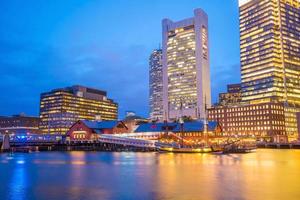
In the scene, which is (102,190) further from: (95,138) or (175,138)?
(95,138)

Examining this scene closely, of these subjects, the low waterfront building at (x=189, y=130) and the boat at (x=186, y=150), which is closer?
the boat at (x=186, y=150)

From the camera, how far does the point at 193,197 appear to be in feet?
120

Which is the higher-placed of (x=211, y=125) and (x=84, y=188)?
(x=211, y=125)

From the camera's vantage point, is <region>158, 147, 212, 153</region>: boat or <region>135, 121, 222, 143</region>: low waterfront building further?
<region>135, 121, 222, 143</region>: low waterfront building

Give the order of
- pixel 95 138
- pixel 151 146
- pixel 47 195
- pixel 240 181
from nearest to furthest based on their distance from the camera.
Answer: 1. pixel 47 195
2. pixel 240 181
3. pixel 151 146
4. pixel 95 138

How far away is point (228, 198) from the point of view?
35.7 m

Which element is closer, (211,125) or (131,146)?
(131,146)

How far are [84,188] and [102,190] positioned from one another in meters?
2.85

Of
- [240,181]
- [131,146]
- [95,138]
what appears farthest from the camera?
[95,138]

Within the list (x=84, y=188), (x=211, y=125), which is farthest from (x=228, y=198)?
(x=211, y=125)

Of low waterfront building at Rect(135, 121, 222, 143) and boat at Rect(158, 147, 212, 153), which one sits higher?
low waterfront building at Rect(135, 121, 222, 143)

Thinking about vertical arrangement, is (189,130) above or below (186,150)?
above

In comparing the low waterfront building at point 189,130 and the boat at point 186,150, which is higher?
the low waterfront building at point 189,130

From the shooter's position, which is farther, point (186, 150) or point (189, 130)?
point (189, 130)
